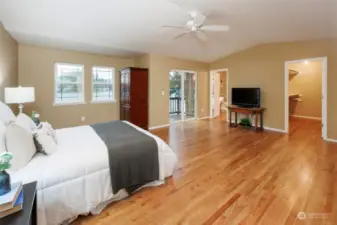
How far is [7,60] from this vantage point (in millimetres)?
3703

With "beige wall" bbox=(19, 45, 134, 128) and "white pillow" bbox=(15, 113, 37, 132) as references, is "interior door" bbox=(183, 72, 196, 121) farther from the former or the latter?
"white pillow" bbox=(15, 113, 37, 132)

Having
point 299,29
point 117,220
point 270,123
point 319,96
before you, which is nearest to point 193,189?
point 117,220

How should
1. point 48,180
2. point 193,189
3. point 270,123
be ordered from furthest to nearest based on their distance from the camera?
point 270,123
point 193,189
point 48,180

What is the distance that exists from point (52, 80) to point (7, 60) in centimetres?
160

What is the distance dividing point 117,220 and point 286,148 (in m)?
3.70

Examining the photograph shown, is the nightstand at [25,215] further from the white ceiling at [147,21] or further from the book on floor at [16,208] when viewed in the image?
the white ceiling at [147,21]

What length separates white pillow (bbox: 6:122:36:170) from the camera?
168 centimetres

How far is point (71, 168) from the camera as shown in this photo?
6.03 ft

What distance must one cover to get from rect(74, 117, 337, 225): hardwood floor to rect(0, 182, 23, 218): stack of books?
856 millimetres

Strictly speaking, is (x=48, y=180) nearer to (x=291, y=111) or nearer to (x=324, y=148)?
(x=324, y=148)

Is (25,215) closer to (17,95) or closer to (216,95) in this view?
(17,95)

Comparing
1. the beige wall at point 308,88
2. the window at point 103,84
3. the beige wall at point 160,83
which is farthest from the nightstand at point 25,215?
the beige wall at point 308,88

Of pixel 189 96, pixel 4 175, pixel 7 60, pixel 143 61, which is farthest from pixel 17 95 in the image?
pixel 189 96

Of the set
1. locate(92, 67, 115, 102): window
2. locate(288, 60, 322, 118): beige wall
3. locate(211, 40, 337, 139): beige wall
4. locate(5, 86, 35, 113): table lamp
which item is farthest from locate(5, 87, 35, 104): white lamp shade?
locate(288, 60, 322, 118): beige wall
